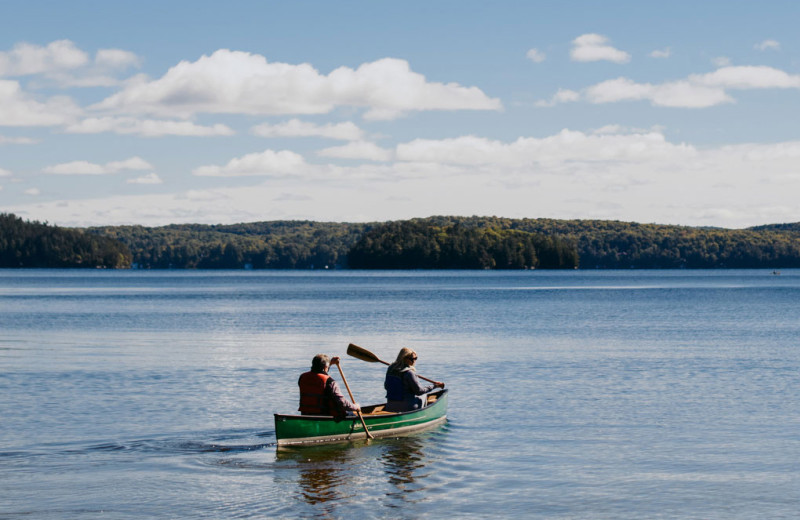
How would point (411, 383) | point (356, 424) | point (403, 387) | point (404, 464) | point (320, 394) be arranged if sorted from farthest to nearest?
point (403, 387)
point (411, 383)
point (356, 424)
point (320, 394)
point (404, 464)

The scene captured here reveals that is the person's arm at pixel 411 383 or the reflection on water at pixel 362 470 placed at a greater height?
the person's arm at pixel 411 383

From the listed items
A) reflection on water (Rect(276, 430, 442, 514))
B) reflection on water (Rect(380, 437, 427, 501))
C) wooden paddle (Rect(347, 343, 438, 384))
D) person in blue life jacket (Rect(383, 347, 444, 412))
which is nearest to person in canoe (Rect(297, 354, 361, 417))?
reflection on water (Rect(276, 430, 442, 514))

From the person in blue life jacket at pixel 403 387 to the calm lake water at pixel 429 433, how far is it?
1.08 m

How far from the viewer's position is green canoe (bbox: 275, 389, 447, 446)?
1972 centimetres

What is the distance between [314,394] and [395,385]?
2.83 meters

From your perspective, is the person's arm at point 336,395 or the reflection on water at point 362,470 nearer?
the reflection on water at point 362,470

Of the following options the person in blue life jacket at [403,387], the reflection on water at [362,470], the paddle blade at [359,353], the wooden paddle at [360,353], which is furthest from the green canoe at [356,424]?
the paddle blade at [359,353]

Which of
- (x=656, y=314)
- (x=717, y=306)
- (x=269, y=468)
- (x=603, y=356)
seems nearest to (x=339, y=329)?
(x=603, y=356)

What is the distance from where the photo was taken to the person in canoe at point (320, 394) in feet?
65.4

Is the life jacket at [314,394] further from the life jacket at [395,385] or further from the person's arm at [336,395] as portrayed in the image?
the life jacket at [395,385]

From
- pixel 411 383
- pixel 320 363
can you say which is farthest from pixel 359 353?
pixel 320 363

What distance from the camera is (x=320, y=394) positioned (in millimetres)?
20047

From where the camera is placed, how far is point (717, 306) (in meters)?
87.6

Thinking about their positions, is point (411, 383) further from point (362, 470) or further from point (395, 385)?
point (362, 470)
